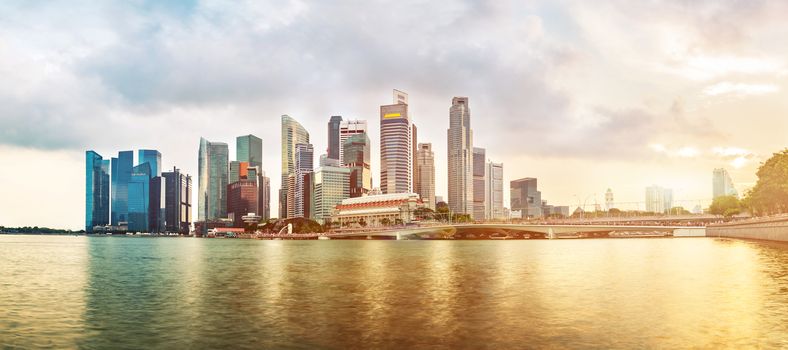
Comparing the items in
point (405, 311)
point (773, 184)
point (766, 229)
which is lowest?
point (405, 311)

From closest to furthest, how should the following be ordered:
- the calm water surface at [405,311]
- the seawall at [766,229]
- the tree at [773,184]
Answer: the calm water surface at [405,311]
the seawall at [766,229]
the tree at [773,184]

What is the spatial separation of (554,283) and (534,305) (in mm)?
17242

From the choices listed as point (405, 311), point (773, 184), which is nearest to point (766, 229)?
point (773, 184)

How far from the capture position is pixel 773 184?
150m

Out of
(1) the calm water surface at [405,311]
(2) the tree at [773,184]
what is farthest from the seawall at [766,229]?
(1) the calm water surface at [405,311]

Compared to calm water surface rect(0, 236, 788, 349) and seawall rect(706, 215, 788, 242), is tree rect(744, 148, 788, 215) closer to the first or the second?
seawall rect(706, 215, 788, 242)

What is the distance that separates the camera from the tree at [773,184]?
148m

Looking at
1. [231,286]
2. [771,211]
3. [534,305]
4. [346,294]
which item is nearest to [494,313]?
[534,305]

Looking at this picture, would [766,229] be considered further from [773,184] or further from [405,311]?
[405,311]

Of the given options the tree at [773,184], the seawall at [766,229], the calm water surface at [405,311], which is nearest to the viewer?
the calm water surface at [405,311]

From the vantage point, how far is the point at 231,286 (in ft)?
197

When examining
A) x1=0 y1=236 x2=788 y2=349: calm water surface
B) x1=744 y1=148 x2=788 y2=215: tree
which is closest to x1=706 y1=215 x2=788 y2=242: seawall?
x1=744 y1=148 x2=788 y2=215: tree

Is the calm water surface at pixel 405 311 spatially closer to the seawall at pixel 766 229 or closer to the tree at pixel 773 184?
the seawall at pixel 766 229

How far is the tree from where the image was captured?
484 feet
